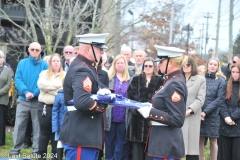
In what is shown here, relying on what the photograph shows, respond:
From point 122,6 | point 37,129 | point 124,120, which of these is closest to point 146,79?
point 124,120

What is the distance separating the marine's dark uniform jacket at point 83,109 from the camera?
166 inches

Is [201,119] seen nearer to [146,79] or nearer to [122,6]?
[146,79]

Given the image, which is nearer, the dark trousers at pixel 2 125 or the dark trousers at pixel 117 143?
the dark trousers at pixel 117 143

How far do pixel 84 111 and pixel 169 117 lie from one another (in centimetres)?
93

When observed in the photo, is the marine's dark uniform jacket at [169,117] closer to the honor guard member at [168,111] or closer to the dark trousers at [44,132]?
the honor guard member at [168,111]

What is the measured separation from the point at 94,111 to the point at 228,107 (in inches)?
133

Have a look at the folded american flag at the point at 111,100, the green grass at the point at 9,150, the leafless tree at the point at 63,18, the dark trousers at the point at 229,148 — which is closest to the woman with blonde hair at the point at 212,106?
the dark trousers at the point at 229,148

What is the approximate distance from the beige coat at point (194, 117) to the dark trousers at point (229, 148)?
0.41 m

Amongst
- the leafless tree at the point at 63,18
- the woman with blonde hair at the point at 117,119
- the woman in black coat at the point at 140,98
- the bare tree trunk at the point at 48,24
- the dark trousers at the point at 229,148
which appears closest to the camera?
the dark trousers at the point at 229,148

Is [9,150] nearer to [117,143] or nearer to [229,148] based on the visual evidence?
[117,143]

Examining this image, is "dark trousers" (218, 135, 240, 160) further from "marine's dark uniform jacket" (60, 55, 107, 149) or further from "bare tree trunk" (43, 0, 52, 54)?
"bare tree trunk" (43, 0, 52, 54)

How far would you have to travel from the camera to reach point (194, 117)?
7.20m

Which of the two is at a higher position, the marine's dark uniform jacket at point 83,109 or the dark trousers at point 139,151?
the marine's dark uniform jacket at point 83,109

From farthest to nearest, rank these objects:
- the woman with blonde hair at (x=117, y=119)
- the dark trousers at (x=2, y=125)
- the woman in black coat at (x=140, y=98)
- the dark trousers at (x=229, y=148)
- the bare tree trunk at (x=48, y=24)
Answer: the bare tree trunk at (x=48, y=24) → the dark trousers at (x=2, y=125) → the woman with blonde hair at (x=117, y=119) → the woman in black coat at (x=140, y=98) → the dark trousers at (x=229, y=148)
